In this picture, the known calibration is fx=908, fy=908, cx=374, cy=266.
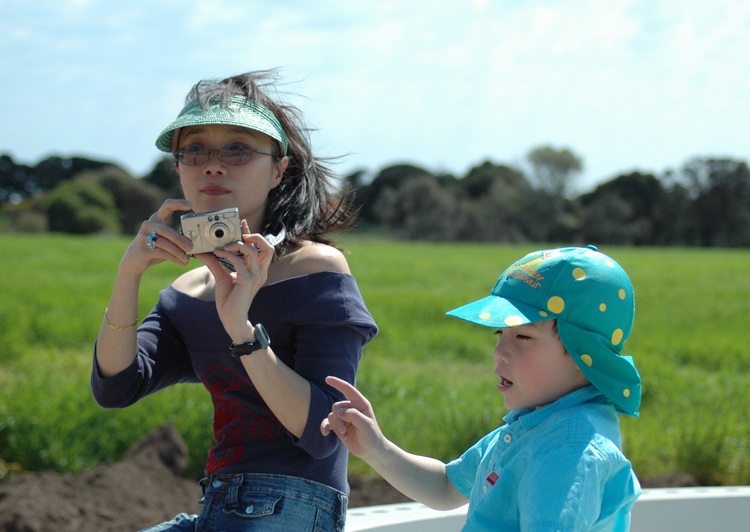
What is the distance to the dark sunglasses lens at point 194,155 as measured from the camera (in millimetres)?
2250

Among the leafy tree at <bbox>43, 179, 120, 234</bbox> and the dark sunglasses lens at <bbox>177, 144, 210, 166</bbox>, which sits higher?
the dark sunglasses lens at <bbox>177, 144, 210, 166</bbox>

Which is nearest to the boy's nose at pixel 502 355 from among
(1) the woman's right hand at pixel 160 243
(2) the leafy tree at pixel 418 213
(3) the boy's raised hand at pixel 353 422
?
(3) the boy's raised hand at pixel 353 422

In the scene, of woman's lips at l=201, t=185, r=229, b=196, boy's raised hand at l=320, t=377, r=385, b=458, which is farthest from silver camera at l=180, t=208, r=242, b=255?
boy's raised hand at l=320, t=377, r=385, b=458

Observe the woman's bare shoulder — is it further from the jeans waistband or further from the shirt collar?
the shirt collar

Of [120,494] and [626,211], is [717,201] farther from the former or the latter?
[120,494]

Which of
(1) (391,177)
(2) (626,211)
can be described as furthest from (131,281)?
(1) (391,177)

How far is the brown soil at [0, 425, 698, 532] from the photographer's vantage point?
3693mm

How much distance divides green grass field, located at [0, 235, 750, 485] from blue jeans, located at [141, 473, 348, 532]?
7.85 feet

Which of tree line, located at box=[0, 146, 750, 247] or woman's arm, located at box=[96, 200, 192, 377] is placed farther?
tree line, located at box=[0, 146, 750, 247]

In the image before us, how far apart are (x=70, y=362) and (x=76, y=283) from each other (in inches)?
203

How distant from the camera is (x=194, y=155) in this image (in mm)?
2260

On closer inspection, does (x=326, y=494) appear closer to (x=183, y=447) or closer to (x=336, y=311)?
(x=336, y=311)

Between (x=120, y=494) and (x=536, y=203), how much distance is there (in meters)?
43.9

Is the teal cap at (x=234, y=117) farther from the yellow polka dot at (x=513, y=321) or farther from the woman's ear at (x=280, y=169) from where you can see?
the yellow polka dot at (x=513, y=321)
